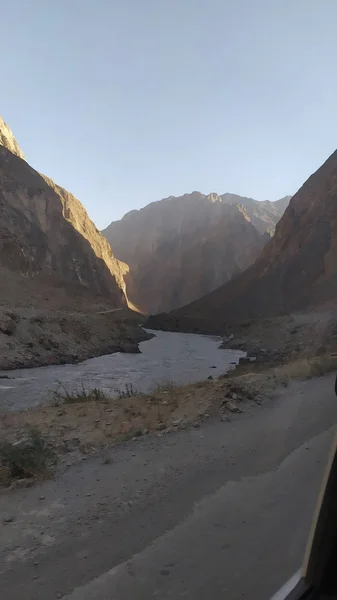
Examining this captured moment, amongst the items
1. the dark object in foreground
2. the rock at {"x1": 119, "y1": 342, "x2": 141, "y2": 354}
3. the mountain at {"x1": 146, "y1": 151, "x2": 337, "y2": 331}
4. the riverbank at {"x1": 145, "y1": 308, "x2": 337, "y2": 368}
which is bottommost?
the rock at {"x1": 119, "y1": 342, "x2": 141, "y2": 354}

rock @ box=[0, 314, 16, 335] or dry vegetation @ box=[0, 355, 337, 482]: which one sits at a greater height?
rock @ box=[0, 314, 16, 335]

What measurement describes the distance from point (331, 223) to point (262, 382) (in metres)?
49.6

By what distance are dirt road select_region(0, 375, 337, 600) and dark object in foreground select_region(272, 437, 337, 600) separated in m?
0.94

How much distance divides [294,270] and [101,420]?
53542 millimetres

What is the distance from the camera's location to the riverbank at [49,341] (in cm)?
2444

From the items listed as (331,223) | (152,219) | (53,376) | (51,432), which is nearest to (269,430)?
(51,432)

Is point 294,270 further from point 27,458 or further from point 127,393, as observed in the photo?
point 27,458

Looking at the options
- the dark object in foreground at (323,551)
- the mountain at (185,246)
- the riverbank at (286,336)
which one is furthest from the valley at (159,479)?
the mountain at (185,246)

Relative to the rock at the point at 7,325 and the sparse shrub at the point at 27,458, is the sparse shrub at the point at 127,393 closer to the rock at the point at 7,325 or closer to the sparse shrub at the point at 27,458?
the sparse shrub at the point at 27,458

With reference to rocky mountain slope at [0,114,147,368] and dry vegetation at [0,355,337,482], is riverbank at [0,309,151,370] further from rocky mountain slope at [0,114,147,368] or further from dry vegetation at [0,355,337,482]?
dry vegetation at [0,355,337,482]

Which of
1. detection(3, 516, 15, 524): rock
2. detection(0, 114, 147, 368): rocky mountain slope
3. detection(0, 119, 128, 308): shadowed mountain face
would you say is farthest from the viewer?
detection(0, 119, 128, 308): shadowed mountain face

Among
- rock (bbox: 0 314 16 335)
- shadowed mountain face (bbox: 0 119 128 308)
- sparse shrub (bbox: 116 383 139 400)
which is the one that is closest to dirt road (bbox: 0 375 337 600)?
sparse shrub (bbox: 116 383 139 400)

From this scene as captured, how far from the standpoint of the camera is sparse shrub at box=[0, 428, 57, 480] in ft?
16.7

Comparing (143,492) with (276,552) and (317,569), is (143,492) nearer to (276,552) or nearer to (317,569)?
(276,552)
